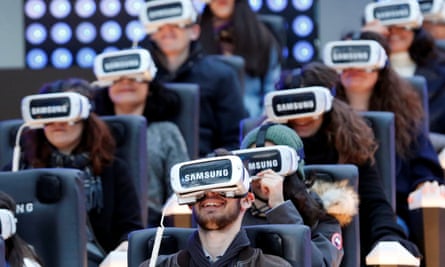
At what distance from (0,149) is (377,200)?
4.58ft

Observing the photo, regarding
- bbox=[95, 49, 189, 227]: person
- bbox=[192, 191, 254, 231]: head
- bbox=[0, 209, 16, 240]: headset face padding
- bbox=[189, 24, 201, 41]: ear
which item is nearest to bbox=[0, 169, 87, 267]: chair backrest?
bbox=[0, 209, 16, 240]: headset face padding

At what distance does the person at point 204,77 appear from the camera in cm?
627

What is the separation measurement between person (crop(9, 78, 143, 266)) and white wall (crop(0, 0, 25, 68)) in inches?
90.5

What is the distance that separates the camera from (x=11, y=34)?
7715 millimetres

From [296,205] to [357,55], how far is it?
3.86 feet

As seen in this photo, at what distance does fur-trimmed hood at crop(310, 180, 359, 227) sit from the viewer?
15.8 ft

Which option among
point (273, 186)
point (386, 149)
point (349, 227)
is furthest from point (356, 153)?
point (273, 186)

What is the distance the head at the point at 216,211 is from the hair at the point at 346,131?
1065 mm

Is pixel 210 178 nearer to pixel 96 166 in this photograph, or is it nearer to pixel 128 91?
pixel 96 166

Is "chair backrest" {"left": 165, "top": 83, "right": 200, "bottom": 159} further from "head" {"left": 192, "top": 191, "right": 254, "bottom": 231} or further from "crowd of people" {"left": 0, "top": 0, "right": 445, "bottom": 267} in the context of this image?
"head" {"left": 192, "top": 191, "right": 254, "bottom": 231}

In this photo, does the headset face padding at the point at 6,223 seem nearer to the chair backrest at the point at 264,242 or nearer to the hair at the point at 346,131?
the chair backrest at the point at 264,242

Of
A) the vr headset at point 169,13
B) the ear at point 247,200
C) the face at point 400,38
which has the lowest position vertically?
the ear at point 247,200

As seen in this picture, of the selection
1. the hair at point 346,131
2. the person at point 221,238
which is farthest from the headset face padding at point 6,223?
the hair at point 346,131

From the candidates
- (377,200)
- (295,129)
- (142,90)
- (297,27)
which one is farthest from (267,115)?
(297,27)
